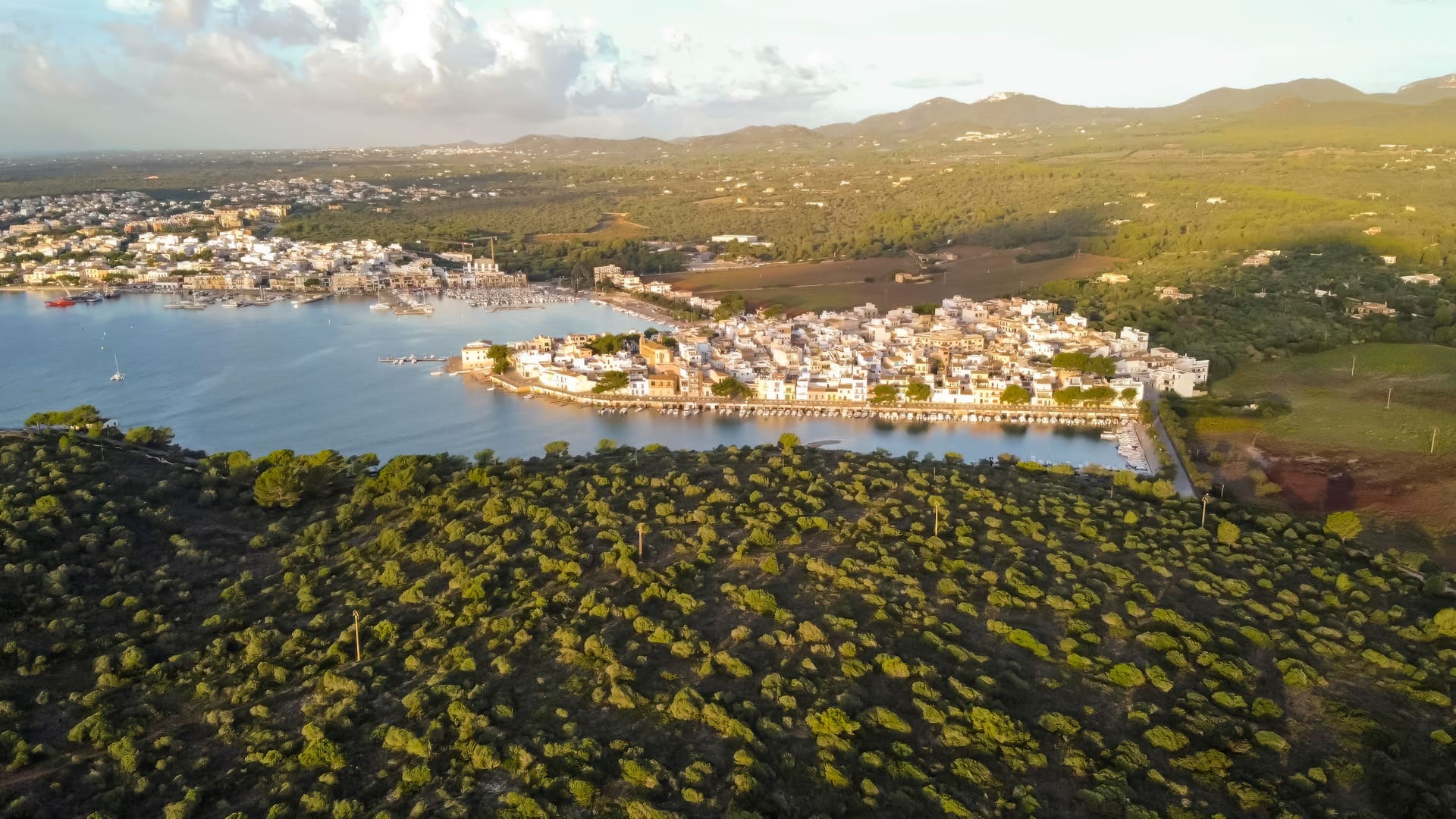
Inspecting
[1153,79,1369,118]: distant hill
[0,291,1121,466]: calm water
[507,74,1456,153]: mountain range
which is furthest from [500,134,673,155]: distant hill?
[0,291,1121,466]: calm water

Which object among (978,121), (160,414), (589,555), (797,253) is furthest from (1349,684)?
(978,121)

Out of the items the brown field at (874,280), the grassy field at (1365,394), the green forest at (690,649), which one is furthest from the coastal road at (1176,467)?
the brown field at (874,280)

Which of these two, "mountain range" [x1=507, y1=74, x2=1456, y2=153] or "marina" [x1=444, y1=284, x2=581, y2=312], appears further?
"mountain range" [x1=507, y1=74, x2=1456, y2=153]

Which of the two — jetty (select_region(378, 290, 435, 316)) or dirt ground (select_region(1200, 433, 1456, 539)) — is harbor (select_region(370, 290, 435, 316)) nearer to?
jetty (select_region(378, 290, 435, 316))

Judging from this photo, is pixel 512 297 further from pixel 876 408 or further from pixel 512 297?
pixel 876 408

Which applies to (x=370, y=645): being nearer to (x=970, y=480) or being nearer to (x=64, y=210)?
(x=970, y=480)
